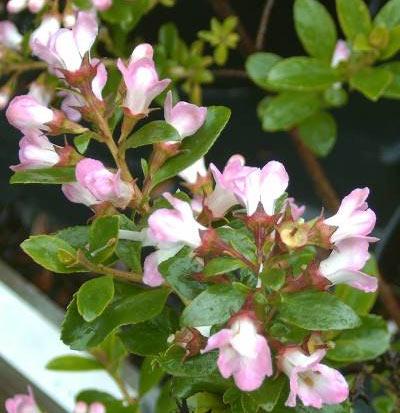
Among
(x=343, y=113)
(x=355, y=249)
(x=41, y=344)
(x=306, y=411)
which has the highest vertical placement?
(x=355, y=249)

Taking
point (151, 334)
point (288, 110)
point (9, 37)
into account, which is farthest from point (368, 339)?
point (9, 37)

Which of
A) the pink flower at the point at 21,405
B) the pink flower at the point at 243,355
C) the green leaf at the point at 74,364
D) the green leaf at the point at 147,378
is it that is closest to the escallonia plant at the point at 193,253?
the pink flower at the point at 243,355

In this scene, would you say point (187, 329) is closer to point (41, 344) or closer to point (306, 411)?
point (306, 411)

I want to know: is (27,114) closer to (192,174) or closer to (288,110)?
(192,174)

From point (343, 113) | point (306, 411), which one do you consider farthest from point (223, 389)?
point (343, 113)

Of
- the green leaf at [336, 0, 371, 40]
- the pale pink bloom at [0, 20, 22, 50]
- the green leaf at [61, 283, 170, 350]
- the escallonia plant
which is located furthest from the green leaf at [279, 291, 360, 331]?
the pale pink bloom at [0, 20, 22, 50]

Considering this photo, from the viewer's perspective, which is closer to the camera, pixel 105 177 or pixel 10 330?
pixel 105 177

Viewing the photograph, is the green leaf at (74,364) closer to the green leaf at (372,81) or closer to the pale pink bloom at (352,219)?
the green leaf at (372,81)

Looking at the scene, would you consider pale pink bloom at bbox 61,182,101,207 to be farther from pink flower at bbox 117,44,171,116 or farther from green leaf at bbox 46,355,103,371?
green leaf at bbox 46,355,103,371
